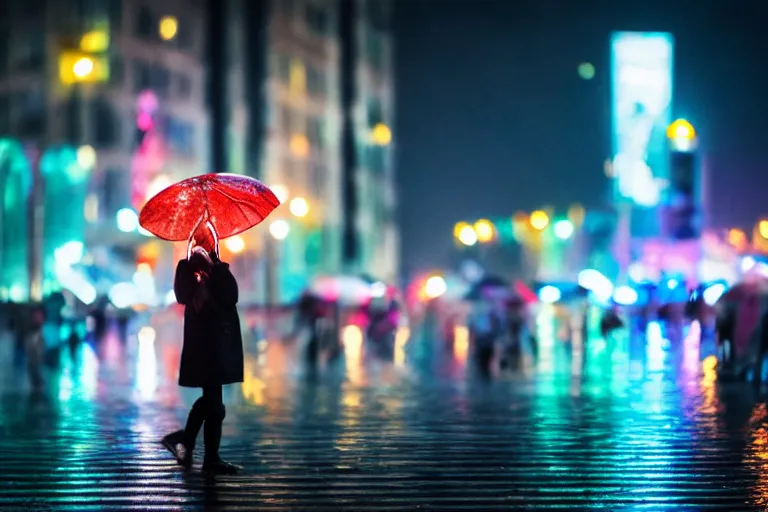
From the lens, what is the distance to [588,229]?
4063 inches

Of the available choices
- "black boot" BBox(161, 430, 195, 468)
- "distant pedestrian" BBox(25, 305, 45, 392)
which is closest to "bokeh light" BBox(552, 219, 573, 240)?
"distant pedestrian" BBox(25, 305, 45, 392)

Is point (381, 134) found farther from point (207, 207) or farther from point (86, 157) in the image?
point (207, 207)

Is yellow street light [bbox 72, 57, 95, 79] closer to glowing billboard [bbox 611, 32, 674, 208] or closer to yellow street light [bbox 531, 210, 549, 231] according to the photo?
yellow street light [bbox 531, 210, 549, 231]

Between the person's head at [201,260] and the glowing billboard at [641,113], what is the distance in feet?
295

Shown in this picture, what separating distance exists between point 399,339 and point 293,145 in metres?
59.8

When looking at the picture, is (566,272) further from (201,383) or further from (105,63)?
(201,383)

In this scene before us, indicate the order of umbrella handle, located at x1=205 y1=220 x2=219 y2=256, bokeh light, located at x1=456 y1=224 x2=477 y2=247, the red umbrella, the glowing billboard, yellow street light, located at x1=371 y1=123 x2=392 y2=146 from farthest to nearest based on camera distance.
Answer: yellow street light, located at x1=371 y1=123 x2=392 y2=146
the glowing billboard
bokeh light, located at x1=456 y1=224 x2=477 y2=247
the red umbrella
umbrella handle, located at x1=205 y1=220 x2=219 y2=256

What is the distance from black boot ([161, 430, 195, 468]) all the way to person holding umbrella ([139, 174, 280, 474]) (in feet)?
0.04

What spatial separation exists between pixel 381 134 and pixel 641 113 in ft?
84.0

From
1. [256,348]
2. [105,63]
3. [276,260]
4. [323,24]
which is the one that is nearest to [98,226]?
[105,63]

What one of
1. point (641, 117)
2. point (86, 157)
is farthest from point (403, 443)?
point (641, 117)

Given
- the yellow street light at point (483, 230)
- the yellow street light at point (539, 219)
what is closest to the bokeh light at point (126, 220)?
the yellow street light at point (539, 219)

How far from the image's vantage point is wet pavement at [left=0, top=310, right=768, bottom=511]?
9539 mm

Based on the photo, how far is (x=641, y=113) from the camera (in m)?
101
